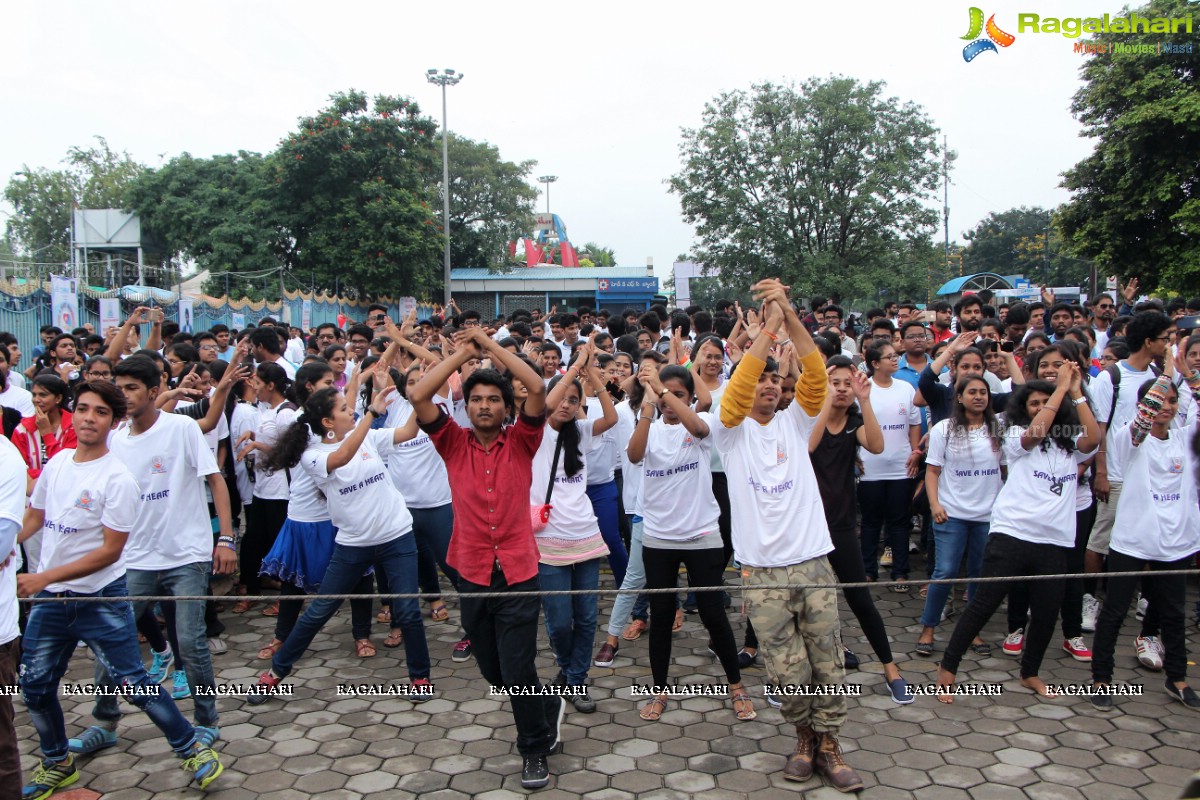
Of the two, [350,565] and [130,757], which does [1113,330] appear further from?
[130,757]

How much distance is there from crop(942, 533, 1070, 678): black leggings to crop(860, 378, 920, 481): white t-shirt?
4.60ft

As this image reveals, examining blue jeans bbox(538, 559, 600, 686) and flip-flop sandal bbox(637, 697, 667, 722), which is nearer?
blue jeans bbox(538, 559, 600, 686)

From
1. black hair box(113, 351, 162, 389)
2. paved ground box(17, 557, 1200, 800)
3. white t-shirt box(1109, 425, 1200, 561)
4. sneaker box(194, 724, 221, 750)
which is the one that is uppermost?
black hair box(113, 351, 162, 389)

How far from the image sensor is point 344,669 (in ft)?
17.1

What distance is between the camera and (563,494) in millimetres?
4398

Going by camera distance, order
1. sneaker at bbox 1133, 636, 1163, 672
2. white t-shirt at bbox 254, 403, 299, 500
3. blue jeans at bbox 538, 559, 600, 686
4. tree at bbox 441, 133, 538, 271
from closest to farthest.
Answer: blue jeans at bbox 538, 559, 600, 686, sneaker at bbox 1133, 636, 1163, 672, white t-shirt at bbox 254, 403, 299, 500, tree at bbox 441, 133, 538, 271

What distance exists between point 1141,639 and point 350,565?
15.2ft

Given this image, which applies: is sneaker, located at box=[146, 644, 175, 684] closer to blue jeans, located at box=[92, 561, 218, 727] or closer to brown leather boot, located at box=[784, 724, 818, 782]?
blue jeans, located at box=[92, 561, 218, 727]

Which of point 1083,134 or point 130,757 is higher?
point 1083,134

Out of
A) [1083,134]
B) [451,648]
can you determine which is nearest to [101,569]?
[451,648]

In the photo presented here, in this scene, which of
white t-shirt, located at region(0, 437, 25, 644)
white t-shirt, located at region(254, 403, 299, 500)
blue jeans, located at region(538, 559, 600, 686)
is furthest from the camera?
white t-shirt, located at region(254, 403, 299, 500)

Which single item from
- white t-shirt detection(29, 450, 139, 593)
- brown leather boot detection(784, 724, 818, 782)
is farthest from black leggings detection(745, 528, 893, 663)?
white t-shirt detection(29, 450, 139, 593)

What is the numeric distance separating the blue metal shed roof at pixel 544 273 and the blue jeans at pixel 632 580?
122 ft

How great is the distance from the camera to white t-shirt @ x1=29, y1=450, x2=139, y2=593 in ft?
12.0
